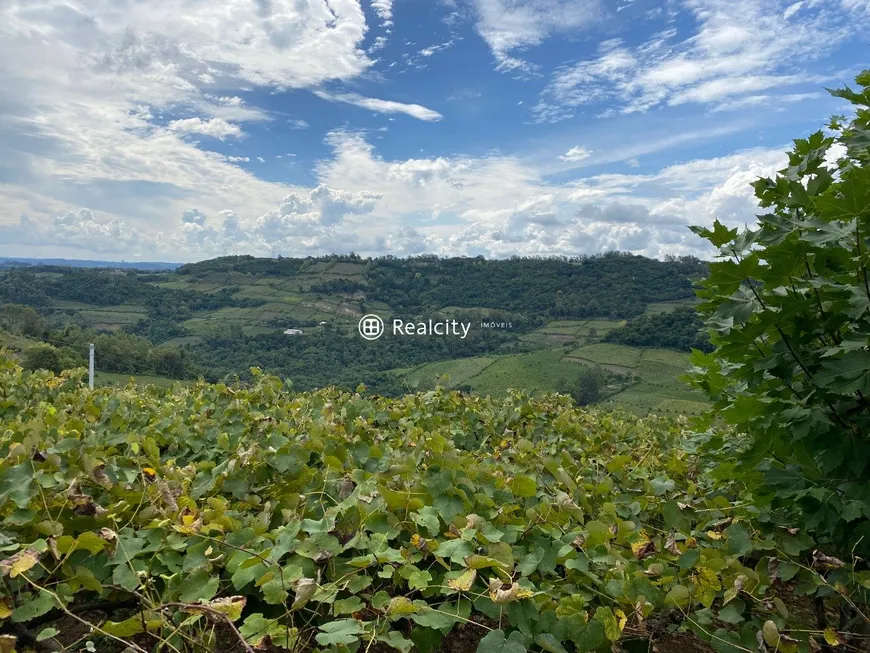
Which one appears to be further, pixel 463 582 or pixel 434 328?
pixel 434 328

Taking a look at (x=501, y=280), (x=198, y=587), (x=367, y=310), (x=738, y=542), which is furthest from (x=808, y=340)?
(x=501, y=280)

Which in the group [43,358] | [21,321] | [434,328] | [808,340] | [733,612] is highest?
[808,340]

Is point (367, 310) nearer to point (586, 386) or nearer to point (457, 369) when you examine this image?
point (457, 369)

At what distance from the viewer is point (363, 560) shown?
1667 millimetres

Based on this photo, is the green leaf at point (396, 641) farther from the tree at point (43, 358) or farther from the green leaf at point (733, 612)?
the tree at point (43, 358)

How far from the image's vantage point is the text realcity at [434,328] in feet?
363

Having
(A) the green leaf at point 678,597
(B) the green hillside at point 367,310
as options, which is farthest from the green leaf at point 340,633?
(B) the green hillside at point 367,310

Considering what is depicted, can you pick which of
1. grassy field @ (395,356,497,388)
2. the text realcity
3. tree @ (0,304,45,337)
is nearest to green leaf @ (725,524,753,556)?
tree @ (0,304,45,337)

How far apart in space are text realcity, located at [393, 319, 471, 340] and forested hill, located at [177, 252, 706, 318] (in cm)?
1023

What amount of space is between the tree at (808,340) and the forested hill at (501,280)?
10815cm

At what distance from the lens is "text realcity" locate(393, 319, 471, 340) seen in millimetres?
110625

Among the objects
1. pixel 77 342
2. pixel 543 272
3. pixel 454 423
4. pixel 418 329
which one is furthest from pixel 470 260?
pixel 454 423

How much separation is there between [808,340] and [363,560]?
200 cm

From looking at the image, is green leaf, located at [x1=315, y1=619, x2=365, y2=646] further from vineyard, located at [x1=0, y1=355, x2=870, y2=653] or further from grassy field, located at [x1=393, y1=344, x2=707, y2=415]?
grassy field, located at [x1=393, y1=344, x2=707, y2=415]
